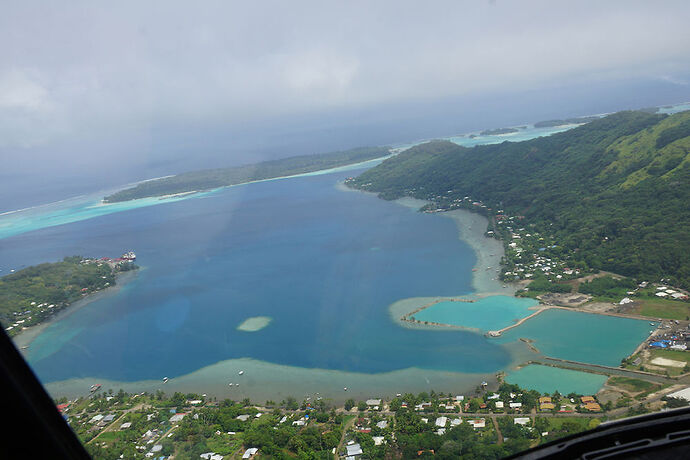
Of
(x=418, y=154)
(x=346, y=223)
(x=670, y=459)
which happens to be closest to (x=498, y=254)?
(x=346, y=223)

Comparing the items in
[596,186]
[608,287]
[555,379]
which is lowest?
[555,379]

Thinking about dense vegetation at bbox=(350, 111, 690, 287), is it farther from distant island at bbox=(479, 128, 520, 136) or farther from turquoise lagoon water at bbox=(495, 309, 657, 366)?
distant island at bbox=(479, 128, 520, 136)

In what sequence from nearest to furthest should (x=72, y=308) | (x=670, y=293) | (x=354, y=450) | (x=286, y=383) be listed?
1. (x=354, y=450)
2. (x=286, y=383)
3. (x=670, y=293)
4. (x=72, y=308)

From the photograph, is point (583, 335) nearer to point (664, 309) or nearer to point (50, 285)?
point (664, 309)

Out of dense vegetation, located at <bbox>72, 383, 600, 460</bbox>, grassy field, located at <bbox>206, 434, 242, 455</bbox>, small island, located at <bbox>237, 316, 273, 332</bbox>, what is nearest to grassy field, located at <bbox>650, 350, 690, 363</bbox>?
dense vegetation, located at <bbox>72, 383, 600, 460</bbox>

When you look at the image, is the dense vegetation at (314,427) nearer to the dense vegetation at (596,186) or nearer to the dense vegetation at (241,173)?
the dense vegetation at (596,186)

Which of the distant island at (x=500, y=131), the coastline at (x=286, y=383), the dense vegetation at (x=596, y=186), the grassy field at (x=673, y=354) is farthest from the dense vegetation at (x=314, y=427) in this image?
the distant island at (x=500, y=131)

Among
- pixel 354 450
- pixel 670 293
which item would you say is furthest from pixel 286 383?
pixel 670 293
